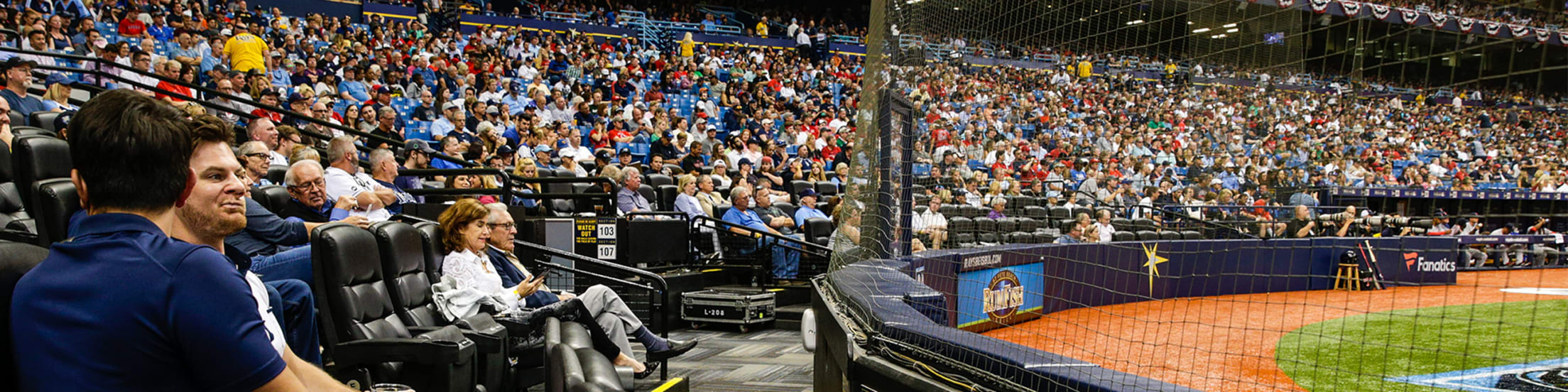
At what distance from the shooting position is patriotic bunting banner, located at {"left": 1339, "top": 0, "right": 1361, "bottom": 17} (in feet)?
12.0

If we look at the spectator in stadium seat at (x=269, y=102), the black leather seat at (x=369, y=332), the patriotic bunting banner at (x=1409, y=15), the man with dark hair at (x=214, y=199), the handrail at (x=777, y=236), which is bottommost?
the handrail at (x=777, y=236)

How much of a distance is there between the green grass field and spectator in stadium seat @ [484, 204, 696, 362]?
13.1ft

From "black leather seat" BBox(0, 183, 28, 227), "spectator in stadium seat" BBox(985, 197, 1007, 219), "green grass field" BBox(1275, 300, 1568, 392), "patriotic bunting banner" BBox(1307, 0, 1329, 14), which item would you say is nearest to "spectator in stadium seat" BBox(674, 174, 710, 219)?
"spectator in stadium seat" BBox(985, 197, 1007, 219)

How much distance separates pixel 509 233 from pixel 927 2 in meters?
2.83

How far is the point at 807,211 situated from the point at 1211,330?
4282 millimetres

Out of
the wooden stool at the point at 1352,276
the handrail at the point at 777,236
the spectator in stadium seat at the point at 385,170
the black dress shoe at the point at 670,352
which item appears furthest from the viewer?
the wooden stool at the point at 1352,276

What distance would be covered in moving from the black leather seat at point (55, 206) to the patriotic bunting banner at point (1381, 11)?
4552mm

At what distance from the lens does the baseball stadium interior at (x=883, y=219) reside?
167 cm

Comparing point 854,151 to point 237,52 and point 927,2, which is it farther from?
point 237,52

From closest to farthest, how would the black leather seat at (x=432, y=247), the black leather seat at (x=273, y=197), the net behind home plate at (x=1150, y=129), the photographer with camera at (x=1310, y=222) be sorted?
the net behind home plate at (x=1150, y=129), the black leather seat at (x=432, y=247), the black leather seat at (x=273, y=197), the photographer with camera at (x=1310, y=222)

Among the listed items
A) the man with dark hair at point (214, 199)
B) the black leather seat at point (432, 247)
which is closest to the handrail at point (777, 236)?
the black leather seat at point (432, 247)

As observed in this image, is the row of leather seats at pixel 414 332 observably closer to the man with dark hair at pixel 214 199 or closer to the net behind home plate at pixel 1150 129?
the man with dark hair at pixel 214 199

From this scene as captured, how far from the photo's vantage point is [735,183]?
1112 centimetres

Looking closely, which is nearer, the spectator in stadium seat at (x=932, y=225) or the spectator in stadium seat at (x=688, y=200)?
the spectator in stadium seat at (x=932, y=225)
